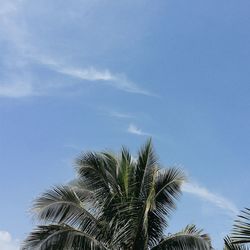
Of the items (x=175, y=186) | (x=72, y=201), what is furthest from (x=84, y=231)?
(x=175, y=186)

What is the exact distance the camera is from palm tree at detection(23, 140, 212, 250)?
55.1 feet

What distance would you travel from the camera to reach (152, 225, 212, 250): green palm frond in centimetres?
1689

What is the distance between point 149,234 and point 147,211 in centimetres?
128

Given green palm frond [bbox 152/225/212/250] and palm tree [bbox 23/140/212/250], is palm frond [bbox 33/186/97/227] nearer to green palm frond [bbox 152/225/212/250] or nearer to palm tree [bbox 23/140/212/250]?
palm tree [bbox 23/140/212/250]

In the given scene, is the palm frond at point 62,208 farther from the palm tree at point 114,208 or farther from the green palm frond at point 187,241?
the green palm frond at point 187,241

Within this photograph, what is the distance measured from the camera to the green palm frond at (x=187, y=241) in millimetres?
16891

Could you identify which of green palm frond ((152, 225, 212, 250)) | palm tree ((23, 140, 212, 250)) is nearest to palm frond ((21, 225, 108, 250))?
palm tree ((23, 140, 212, 250))

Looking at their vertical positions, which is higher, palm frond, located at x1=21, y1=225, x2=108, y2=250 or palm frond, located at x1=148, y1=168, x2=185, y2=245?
palm frond, located at x1=148, y1=168, x2=185, y2=245

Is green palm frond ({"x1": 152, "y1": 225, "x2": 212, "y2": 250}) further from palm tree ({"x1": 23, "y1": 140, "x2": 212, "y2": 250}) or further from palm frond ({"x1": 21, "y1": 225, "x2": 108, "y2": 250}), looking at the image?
palm frond ({"x1": 21, "y1": 225, "x2": 108, "y2": 250})

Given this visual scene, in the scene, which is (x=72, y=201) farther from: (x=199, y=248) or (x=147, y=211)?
(x=199, y=248)

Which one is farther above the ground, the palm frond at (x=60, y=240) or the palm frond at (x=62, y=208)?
the palm frond at (x=62, y=208)

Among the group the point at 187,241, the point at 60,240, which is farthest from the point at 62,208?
the point at 187,241

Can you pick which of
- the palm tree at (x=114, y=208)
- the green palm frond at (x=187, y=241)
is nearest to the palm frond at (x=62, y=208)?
the palm tree at (x=114, y=208)

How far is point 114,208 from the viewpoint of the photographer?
17.8 m
